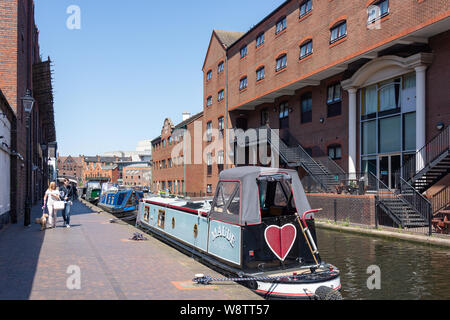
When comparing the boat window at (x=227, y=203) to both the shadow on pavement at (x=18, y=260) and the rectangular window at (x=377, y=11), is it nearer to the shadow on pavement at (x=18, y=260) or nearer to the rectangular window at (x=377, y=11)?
the shadow on pavement at (x=18, y=260)

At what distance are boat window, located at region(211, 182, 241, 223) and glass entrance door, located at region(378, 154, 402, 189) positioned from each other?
15069 millimetres

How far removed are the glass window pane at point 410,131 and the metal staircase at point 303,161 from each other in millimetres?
4192

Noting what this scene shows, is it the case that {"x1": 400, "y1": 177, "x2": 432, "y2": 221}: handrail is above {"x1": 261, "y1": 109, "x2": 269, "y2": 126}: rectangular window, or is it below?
below

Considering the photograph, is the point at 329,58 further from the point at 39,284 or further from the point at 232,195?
the point at 39,284

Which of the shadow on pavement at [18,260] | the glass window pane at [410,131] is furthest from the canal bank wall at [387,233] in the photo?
the shadow on pavement at [18,260]

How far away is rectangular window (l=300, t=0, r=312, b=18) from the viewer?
2555cm

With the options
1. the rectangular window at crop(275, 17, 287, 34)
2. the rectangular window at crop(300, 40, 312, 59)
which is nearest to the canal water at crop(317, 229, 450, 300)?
the rectangular window at crop(300, 40, 312, 59)

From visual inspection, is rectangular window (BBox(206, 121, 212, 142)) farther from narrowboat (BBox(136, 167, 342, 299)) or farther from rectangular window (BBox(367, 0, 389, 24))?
narrowboat (BBox(136, 167, 342, 299))

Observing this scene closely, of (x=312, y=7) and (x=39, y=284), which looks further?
(x=312, y=7)

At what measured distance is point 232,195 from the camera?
8203 millimetres

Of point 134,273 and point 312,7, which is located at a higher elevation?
point 312,7

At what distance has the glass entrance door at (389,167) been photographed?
2117cm

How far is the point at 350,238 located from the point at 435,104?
7.71 metres

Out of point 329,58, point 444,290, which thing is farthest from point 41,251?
point 329,58
